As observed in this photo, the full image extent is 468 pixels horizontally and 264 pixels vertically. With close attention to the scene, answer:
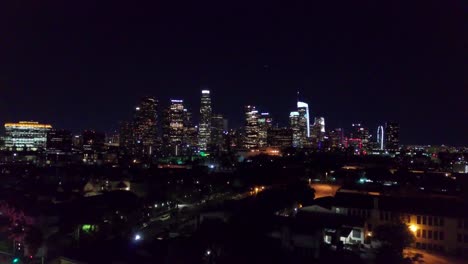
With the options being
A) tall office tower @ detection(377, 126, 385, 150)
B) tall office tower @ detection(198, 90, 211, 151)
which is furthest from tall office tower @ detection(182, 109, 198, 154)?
tall office tower @ detection(377, 126, 385, 150)

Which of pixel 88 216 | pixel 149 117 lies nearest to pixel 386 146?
pixel 149 117

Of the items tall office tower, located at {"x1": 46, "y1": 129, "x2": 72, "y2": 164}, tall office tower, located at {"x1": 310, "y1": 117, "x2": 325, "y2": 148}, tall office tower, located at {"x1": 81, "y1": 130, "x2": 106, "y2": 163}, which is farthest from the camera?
tall office tower, located at {"x1": 310, "y1": 117, "x2": 325, "y2": 148}

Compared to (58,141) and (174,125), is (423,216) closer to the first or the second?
(58,141)

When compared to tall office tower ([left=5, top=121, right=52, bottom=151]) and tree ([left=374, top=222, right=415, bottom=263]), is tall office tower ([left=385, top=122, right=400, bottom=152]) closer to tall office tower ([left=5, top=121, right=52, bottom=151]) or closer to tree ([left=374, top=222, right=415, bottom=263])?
tall office tower ([left=5, top=121, right=52, bottom=151])

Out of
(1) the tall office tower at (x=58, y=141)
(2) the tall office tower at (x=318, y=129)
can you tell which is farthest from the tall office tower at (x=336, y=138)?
(1) the tall office tower at (x=58, y=141)

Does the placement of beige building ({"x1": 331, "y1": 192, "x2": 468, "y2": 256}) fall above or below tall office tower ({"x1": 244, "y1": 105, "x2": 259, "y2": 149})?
below

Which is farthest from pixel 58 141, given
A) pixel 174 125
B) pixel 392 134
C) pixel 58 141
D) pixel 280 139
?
pixel 392 134
